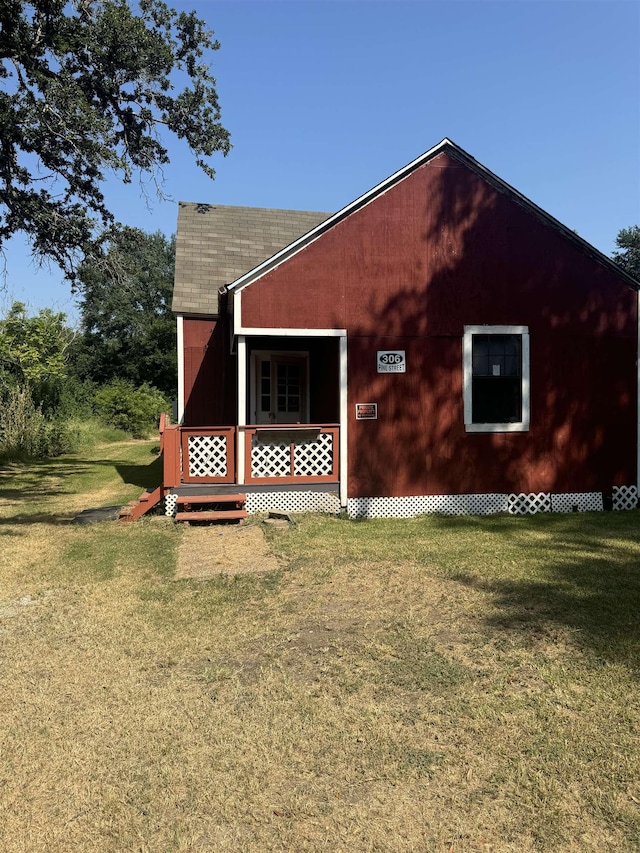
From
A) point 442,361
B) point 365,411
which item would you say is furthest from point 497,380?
point 365,411

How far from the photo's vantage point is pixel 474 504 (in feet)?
31.4

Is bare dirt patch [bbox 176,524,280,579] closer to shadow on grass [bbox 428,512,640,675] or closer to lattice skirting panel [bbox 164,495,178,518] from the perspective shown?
lattice skirting panel [bbox 164,495,178,518]

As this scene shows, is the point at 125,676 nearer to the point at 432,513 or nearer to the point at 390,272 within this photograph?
the point at 432,513

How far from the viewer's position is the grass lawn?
8.05 ft

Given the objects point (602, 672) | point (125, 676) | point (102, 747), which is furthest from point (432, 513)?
point (102, 747)

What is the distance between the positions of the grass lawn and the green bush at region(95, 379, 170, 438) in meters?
22.4

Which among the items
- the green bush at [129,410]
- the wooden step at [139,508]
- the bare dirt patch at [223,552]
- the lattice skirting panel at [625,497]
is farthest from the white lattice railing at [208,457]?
the green bush at [129,410]

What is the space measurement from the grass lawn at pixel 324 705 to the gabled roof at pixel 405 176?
480cm

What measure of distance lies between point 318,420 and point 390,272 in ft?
12.3

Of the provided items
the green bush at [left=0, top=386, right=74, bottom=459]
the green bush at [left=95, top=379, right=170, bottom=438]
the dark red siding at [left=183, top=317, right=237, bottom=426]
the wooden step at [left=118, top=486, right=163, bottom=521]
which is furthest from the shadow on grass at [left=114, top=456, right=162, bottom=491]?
the green bush at [left=95, top=379, right=170, bottom=438]

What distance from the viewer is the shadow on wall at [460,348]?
9.36 meters

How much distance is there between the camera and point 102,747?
9.89ft

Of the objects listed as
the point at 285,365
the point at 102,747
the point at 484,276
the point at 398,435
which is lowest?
the point at 102,747

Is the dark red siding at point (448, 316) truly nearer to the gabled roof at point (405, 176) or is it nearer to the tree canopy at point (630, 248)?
the gabled roof at point (405, 176)
